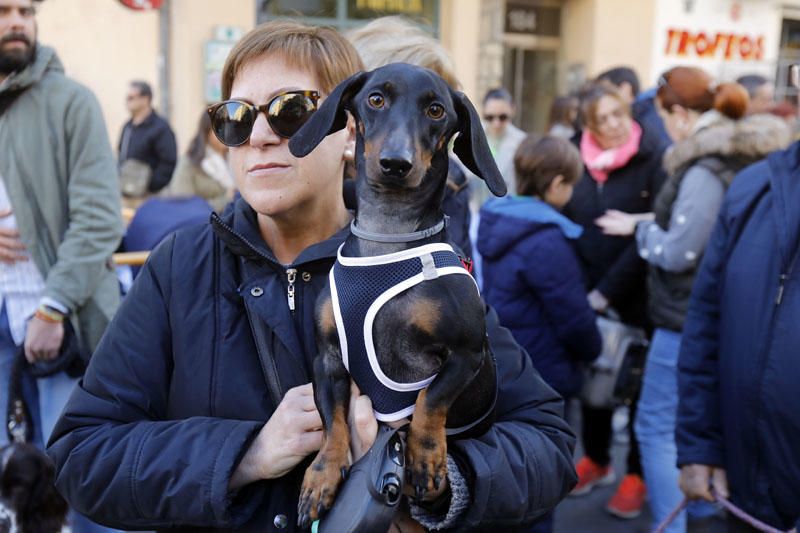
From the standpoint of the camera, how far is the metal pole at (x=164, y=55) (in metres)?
10.2

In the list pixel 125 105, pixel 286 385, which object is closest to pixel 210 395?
pixel 286 385

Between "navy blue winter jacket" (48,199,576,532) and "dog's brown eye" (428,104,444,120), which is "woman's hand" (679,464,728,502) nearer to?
"navy blue winter jacket" (48,199,576,532)

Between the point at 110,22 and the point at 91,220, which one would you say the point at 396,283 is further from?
the point at 110,22

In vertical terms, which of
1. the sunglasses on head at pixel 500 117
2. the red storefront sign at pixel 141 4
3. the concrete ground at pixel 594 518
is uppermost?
the red storefront sign at pixel 141 4

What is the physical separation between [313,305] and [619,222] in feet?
10.6

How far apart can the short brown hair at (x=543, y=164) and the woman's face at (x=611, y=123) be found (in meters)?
0.82

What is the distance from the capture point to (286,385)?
1.81m

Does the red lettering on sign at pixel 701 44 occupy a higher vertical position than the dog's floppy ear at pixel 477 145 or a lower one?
higher

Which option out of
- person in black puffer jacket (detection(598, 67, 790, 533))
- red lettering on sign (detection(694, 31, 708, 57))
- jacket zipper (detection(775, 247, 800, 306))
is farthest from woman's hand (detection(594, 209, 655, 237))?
red lettering on sign (detection(694, 31, 708, 57))

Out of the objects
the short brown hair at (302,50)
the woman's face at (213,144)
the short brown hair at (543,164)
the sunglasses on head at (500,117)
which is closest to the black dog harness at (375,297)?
the short brown hair at (302,50)

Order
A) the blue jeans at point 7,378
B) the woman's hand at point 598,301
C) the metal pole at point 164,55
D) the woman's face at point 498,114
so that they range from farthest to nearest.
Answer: the metal pole at point 164,55 → the woman's face at point 498,114 → the woman's hand at point 598,301 → the blue jeans at point 7,378

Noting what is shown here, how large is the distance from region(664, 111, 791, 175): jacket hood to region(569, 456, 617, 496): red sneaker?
2.14 meters

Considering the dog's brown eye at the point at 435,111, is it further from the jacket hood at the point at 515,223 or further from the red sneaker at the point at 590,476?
the red sneaker at the point at 590,476

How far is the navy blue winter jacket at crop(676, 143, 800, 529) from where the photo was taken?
2551 millimetres
